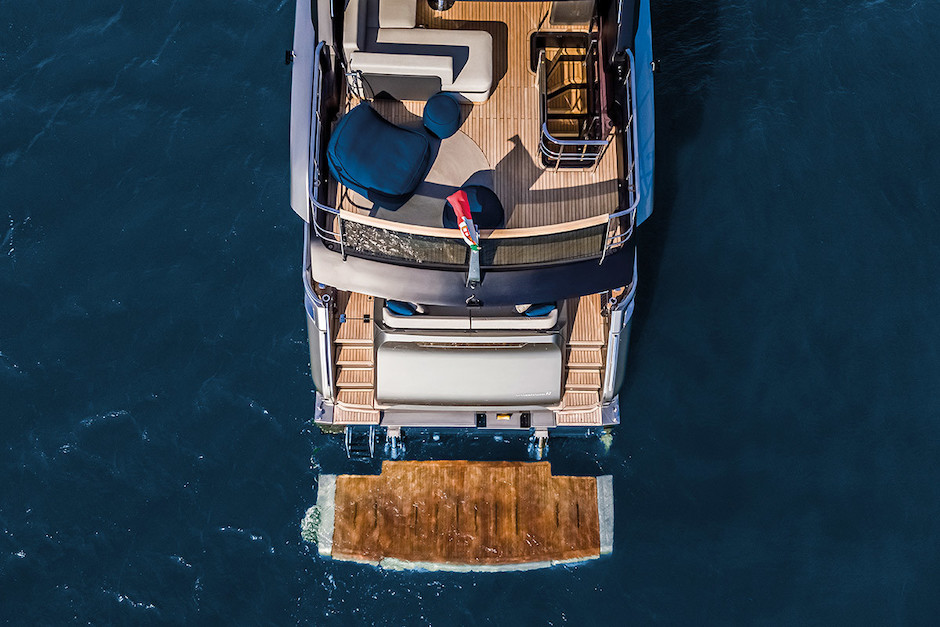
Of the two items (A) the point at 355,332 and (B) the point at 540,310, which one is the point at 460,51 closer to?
(B) the point at 540,310

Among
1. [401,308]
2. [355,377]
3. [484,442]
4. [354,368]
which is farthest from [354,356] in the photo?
[484,442]

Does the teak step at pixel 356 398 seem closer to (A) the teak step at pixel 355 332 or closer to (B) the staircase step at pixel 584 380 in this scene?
(A) the teak step at pixel 355 332

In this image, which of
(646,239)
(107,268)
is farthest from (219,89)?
(646,239)

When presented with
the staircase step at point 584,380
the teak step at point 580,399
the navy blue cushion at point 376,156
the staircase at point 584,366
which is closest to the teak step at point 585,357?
the staircase at point 584,366

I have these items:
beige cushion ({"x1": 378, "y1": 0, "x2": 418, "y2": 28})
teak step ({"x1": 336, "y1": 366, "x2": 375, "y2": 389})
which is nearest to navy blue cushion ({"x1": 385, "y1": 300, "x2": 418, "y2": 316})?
teak step ({"x1": 336, "y1": 366, "x2": 375, "y2": 389})

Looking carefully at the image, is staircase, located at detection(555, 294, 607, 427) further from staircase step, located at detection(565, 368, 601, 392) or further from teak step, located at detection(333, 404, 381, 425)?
teak step, located at detection(333, 404, 381, 425)

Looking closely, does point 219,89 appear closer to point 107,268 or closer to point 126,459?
point 107,268
